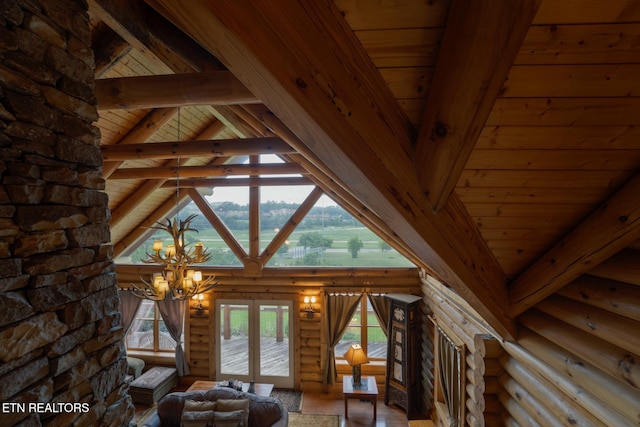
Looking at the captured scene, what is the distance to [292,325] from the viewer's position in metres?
6.33

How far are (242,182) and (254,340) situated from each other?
337cm

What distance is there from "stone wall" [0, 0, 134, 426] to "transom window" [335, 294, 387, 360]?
16.7 ft

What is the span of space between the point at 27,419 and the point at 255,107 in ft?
8.07

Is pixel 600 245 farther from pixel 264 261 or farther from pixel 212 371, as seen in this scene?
pixel 212 371

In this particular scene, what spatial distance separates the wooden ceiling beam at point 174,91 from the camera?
91.4 inches

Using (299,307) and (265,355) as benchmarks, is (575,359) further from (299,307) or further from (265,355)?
(265,355)

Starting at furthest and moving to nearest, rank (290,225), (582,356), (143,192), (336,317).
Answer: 1. (336,317)
2. (290,225)
3. (143,192)
4. (582,356)

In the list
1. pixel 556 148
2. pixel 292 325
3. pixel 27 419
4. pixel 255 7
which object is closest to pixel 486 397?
pixel 556 148

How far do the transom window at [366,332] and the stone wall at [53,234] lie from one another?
5077mm

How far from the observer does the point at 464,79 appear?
0.87m

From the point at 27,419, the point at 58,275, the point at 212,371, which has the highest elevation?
the point at 58,275

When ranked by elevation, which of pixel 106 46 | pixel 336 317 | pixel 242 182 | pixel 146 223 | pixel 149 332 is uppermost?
pixel 106 46

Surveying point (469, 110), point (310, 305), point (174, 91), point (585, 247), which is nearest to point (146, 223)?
point (310, 305)

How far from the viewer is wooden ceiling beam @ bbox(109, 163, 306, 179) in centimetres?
482
